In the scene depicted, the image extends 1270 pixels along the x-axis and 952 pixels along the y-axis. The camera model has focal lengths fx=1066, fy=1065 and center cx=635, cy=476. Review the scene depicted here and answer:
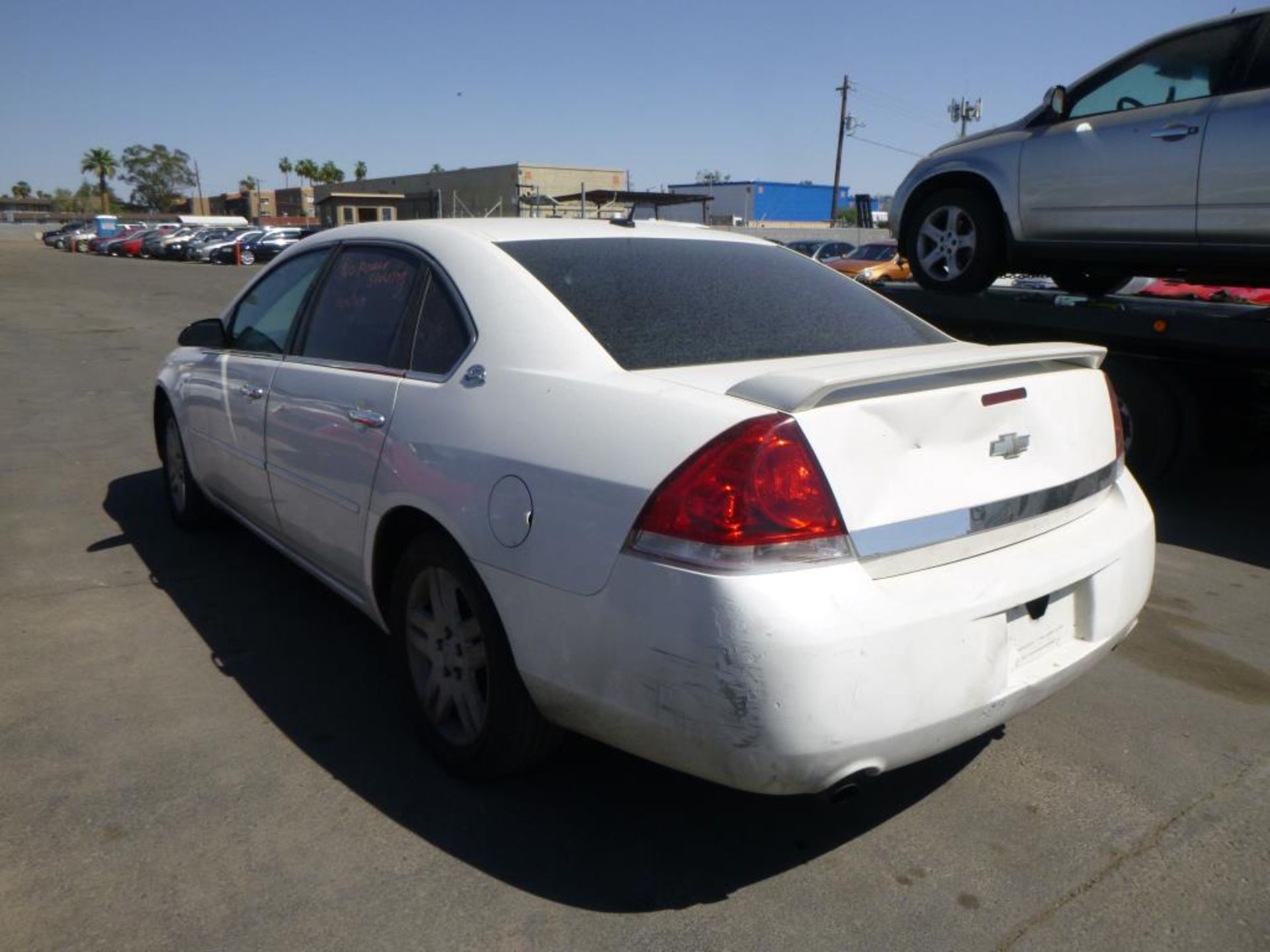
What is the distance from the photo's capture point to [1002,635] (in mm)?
2488

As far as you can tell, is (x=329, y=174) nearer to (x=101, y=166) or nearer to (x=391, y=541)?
(x=101, y=166)

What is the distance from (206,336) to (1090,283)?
20.9 feet

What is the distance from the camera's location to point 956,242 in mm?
7488

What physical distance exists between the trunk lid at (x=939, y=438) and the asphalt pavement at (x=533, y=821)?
2.78ft

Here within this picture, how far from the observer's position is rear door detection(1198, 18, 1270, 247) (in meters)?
5.57

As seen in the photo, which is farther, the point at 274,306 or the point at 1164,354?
the point at 1164,354

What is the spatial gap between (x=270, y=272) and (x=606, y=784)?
2.75 metres

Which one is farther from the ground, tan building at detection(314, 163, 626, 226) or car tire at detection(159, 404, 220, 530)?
tan building at detection(314, 163, 626, 226)

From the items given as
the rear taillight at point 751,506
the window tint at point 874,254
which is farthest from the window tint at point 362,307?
the window tint at point 874,254

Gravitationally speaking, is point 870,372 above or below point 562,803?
above

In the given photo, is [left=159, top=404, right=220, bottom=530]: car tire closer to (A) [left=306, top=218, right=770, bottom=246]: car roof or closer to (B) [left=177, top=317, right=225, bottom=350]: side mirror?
(B) [left=177, top=317, right=225, bottom=350]: side mirror

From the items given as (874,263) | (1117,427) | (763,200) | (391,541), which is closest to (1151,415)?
(1117,427)

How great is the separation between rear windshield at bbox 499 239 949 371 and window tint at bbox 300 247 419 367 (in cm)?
45

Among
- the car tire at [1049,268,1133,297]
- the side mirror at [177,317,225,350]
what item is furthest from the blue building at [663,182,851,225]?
the side mirror at [177,317,225,350]
